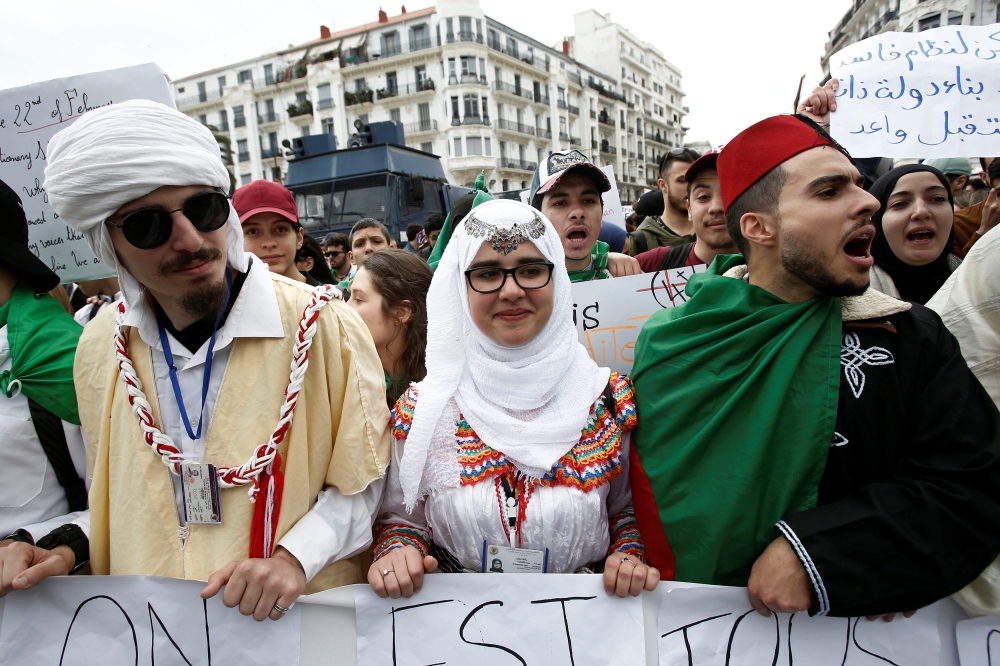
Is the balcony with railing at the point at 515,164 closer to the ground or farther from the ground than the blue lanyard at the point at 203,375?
farther from the ground

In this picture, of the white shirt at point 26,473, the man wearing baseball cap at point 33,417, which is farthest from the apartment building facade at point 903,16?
the white shirt at point 26,473

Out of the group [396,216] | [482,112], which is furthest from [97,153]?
[482,112]

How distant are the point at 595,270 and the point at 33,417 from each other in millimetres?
2447

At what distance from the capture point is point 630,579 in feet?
5.08

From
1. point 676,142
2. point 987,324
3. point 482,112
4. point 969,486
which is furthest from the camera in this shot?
point 676,142

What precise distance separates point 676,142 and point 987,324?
80392 millimetres

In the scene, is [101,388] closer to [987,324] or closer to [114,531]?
[114,531]

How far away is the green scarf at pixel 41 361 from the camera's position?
1768 millimetres

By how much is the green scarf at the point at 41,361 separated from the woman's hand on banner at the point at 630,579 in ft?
5.55

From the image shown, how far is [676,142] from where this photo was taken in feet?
246

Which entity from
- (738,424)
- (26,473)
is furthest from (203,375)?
(738,424)

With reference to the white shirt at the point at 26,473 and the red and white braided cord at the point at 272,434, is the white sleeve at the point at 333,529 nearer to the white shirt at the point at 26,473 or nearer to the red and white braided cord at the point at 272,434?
the red and white braided cord at the point at 272,434

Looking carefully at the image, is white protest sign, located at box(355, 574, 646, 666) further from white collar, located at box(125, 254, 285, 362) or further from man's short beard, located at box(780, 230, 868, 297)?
man's short beard, located at box(780, 230, 868, 297)

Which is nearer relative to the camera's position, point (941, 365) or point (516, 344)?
point (941, 365)
